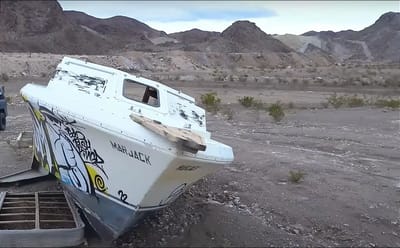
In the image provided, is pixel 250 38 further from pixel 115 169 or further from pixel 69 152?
pixel 115 169

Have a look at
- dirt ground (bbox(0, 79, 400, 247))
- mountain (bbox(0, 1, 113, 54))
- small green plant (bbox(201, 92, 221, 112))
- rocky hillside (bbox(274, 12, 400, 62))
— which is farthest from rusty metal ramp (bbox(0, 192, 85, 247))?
rocky hillside (bbox(274, 12, 400, 62))

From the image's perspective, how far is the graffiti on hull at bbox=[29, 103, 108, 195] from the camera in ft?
22.6

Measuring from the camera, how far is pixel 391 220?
7.64 metres

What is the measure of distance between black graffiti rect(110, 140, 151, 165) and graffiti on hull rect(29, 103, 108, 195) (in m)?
0.32

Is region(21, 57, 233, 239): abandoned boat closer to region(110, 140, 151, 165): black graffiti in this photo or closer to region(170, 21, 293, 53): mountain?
region(110, 140, 151, 165): black graffiti

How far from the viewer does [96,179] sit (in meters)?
6.88

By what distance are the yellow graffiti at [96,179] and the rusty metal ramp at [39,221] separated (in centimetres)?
50

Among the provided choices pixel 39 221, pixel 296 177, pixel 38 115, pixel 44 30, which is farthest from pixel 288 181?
pixel 44 30

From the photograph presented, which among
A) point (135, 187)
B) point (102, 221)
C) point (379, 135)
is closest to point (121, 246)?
point (102, 221)

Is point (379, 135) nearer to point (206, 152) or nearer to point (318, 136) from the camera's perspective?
point (318, 136)

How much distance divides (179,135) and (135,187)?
82 centimetres

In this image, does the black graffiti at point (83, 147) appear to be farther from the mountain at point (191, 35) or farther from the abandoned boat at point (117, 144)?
the mountain at point (191, 35)

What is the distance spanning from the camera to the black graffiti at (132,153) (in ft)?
20.5

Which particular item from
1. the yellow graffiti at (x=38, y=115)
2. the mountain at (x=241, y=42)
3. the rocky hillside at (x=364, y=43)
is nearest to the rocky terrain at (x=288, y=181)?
the yellow graffiti at (x=38, y=115)
